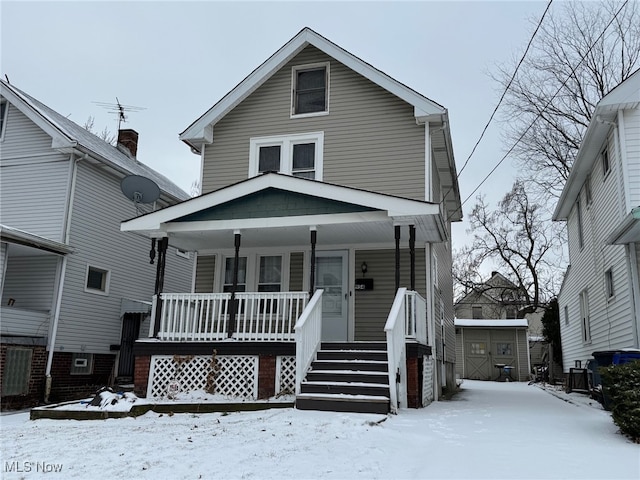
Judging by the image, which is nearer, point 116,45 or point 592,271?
point 592,271

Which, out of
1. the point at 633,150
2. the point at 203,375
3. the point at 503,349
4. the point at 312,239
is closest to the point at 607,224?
the point at 633,150

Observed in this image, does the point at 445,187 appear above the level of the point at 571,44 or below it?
below

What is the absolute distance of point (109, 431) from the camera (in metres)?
7.24

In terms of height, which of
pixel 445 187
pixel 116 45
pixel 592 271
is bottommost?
pixel 592 271

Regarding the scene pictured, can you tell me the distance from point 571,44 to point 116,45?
17.6 metres

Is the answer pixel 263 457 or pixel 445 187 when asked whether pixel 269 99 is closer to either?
pixel 445 187

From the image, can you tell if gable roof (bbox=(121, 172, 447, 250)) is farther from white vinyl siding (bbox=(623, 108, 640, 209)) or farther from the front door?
white vinyl siding (bbox=(623, 108, 640, 209))

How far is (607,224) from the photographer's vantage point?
11.8 meters

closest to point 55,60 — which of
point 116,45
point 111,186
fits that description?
point 116,45

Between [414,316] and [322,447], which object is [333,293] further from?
[322,447]

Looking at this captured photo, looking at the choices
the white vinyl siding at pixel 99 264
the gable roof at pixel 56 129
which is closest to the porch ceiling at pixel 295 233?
the white vinyl siding at pixel 99 264

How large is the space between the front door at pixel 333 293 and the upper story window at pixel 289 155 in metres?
1.91

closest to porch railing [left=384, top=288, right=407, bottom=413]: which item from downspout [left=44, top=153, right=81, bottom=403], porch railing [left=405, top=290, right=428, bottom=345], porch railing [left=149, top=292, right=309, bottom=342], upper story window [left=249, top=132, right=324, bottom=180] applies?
porch railing [left=405, top=290, right=428, bottom=345]

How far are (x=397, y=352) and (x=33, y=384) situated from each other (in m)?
8.84
